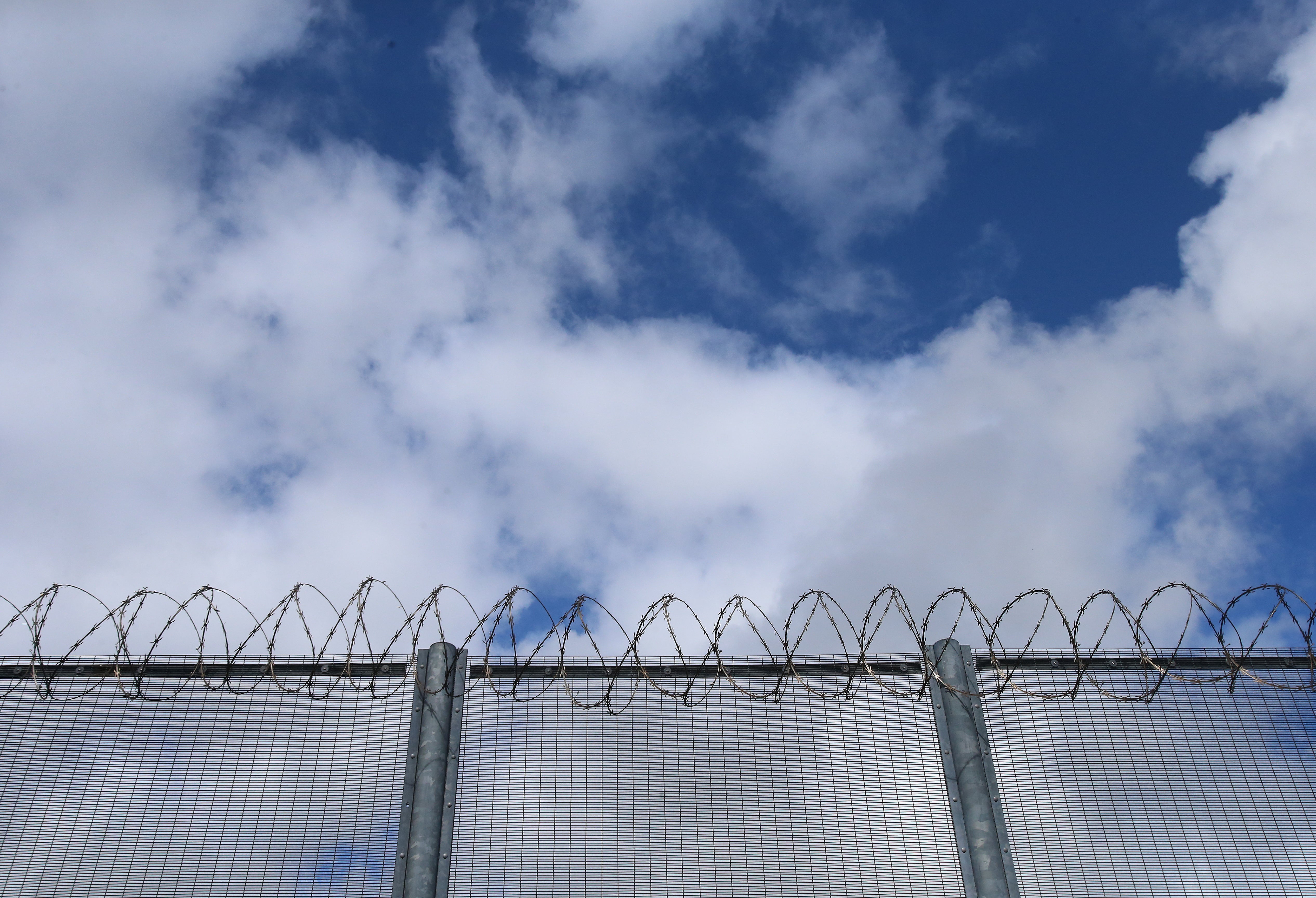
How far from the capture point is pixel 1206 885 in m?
9.27

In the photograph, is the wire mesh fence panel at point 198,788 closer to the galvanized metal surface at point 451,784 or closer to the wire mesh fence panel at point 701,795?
the galvanized metal surface at point 451,784

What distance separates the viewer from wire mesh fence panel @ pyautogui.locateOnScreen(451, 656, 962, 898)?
913 cm

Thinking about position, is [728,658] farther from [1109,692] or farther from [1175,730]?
[1175,730]

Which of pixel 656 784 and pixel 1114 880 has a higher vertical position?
pixel 656 784

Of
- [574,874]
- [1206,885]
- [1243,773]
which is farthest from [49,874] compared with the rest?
[1243,773]

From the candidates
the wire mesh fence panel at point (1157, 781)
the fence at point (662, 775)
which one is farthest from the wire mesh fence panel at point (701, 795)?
the wire mesh fence panel at point (1157, 781)

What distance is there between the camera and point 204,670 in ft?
33.1

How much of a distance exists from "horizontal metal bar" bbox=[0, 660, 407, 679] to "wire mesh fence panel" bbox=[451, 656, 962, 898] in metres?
1.04

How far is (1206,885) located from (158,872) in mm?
9704

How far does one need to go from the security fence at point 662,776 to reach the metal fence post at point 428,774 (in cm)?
2

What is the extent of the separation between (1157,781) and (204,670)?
9.59 m

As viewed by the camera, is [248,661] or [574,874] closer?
[574,874]

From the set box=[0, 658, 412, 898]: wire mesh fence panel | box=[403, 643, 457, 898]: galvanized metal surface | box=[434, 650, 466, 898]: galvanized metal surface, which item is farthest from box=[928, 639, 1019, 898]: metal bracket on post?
box=[0, 658, 412, 898]: wire mesh fence panel

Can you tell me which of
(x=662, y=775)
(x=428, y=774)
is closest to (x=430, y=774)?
(x=428, y=774)
